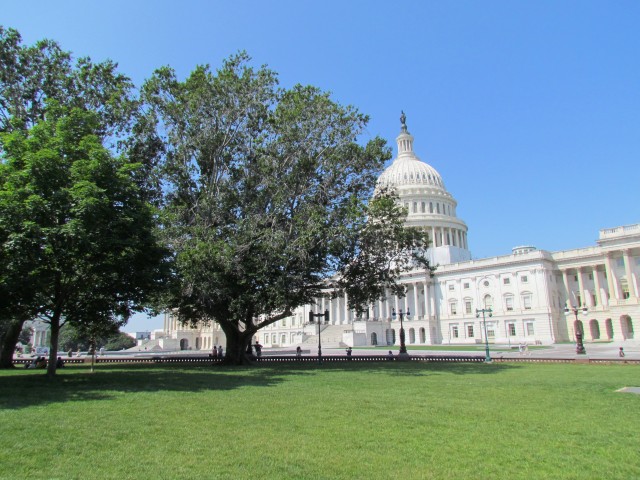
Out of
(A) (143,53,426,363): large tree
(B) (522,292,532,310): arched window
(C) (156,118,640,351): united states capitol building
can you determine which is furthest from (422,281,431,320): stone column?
(A) (143,53,426,363): large tree

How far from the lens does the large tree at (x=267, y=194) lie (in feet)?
94.6

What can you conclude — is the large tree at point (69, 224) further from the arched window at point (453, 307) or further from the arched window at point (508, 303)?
the arched window at point (453, 307)

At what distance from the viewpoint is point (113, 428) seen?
405 inches

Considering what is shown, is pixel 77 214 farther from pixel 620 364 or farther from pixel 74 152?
pixel 620 364

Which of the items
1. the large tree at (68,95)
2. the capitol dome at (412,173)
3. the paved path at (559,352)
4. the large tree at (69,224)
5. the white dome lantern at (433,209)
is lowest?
the paved path at (559,352)

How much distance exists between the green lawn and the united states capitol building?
6035 cm

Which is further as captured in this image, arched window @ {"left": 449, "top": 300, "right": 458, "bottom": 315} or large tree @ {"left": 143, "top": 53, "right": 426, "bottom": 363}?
arched window @ {"left": 449, "top": 300, "right": 458, "bottom": 315}

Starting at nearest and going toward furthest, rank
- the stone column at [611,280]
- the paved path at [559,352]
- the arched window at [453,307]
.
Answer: the paved path at [559,352]
the stone column at [611,280]
the arched window at [453,307]

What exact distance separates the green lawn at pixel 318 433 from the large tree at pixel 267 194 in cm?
1245

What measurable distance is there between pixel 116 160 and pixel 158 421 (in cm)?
1367

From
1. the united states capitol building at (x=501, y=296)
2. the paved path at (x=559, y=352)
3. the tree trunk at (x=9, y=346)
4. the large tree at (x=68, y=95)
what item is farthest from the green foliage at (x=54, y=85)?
the united states capitol building at (x=501, y=296)

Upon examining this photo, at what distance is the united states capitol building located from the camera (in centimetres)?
7856

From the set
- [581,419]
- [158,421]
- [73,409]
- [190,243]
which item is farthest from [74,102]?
[581,419]

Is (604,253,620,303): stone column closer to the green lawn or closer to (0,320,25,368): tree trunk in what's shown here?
the green lawn
